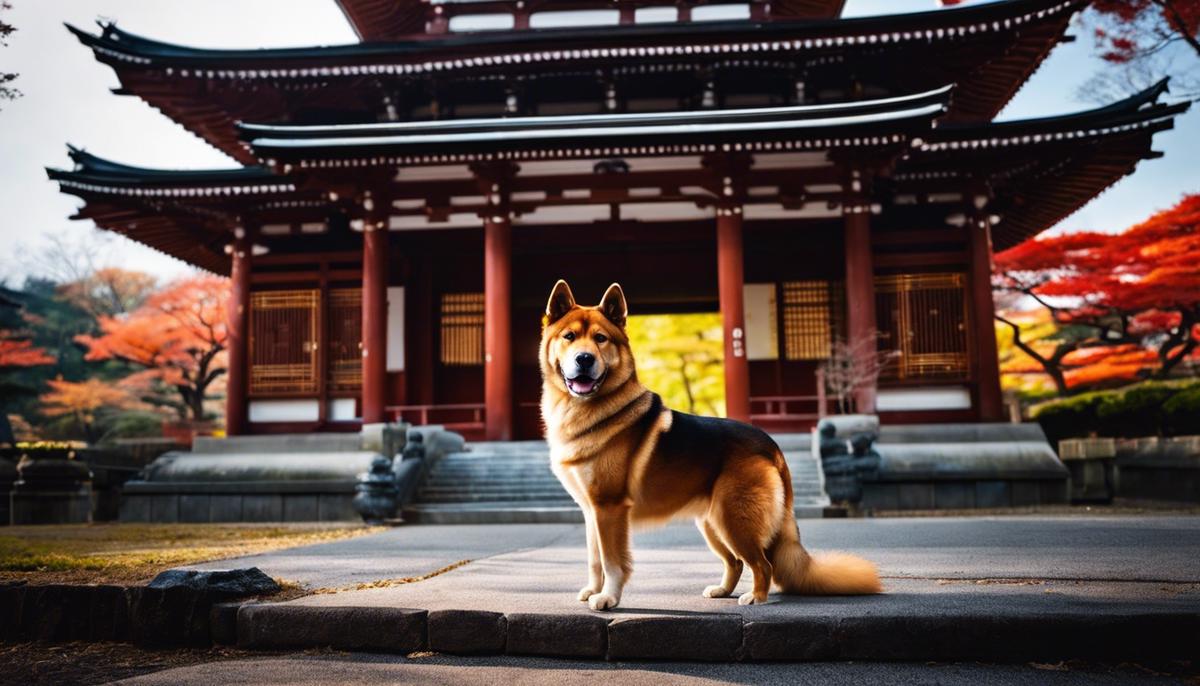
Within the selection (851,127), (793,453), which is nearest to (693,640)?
(793,453)

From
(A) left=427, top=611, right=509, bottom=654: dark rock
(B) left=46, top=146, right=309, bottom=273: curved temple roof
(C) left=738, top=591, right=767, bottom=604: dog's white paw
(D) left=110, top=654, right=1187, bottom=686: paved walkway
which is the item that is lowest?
(D) left=110, top=654, right=1187, bottom=686: paved walkway

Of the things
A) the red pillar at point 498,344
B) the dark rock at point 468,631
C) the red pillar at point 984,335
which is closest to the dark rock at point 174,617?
the dark rock at point 468,631

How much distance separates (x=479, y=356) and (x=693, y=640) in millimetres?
16764

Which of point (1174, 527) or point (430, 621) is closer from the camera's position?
point (430, 621)

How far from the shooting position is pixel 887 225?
18781 mm

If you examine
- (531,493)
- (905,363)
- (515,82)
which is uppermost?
(515,82)

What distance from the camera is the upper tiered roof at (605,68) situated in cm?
1667

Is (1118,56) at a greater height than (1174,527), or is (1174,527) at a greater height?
(1118,56)

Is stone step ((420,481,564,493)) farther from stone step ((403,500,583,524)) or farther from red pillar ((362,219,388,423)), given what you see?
red pillar ((362,219,388,423))

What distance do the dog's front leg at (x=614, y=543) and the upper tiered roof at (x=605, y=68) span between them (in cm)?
1387

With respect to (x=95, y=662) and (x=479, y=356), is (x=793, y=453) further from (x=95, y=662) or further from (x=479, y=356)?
(x=95, y=662)

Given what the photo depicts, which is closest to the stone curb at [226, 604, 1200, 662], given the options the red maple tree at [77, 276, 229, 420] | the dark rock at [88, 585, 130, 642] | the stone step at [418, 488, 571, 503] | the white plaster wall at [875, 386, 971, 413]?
the dark rock at [88, 585, 130, 642]

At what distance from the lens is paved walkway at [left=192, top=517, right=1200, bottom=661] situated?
12.8 ft

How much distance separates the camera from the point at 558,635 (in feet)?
13.7
